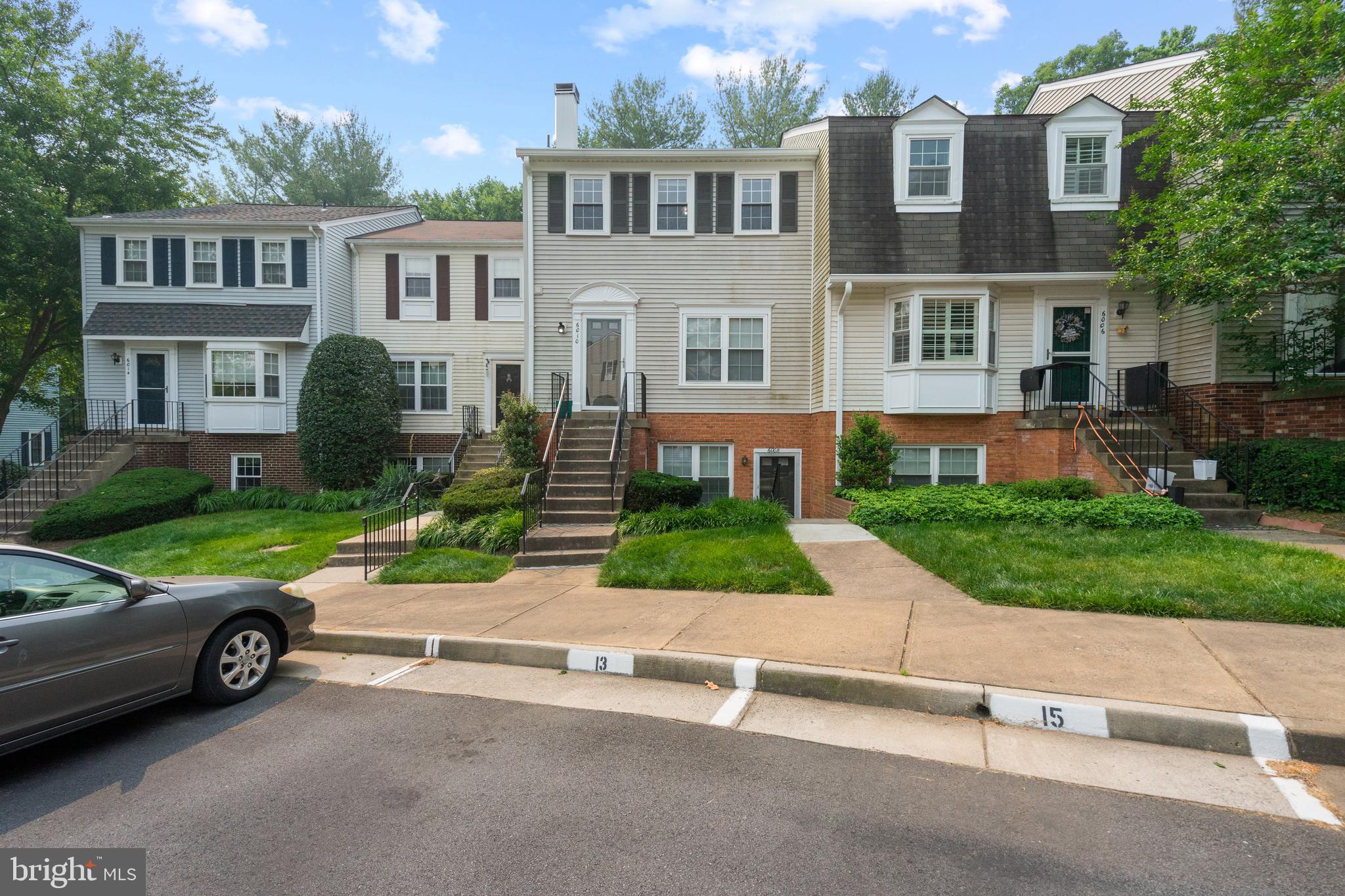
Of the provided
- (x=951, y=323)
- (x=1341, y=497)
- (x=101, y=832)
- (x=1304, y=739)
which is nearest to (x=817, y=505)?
(x=951, y=323)

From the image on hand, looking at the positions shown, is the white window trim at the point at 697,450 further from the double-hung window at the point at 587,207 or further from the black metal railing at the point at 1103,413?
the black metal railing at the point at 1103,413

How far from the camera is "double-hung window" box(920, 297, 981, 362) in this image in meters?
13.1

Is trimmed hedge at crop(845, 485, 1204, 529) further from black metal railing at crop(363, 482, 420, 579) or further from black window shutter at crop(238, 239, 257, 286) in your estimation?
black window shutter at crop(238, 239, 257, 286)

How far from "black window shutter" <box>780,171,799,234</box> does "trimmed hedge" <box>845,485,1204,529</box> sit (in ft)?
21.3

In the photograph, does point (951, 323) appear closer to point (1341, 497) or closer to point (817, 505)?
point (817, 505)

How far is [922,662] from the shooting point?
4934mm

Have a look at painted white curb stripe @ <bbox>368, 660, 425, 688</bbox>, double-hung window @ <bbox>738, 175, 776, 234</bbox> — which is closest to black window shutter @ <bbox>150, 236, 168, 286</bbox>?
double-hung window @ <bbox>738, 175, 776, 234</bbox>

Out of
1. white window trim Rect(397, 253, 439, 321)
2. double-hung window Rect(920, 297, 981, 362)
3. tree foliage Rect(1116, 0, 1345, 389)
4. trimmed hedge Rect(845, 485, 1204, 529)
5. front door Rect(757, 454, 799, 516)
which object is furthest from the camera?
white window trim Rect(397, 253, 439, 321)

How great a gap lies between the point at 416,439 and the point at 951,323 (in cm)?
1425

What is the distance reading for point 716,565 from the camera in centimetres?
815

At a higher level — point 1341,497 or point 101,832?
point 1341,497

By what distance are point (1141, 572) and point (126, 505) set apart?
18682mm

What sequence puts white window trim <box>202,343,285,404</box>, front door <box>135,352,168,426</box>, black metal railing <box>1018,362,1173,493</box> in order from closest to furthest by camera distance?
1. black metal railing <box>1018,362,1173,493</box>
2. white window trim <box>202,343,285,404</box>
3. front door <box>135,352,168,426</box>

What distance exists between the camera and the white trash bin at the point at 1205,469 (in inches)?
420
